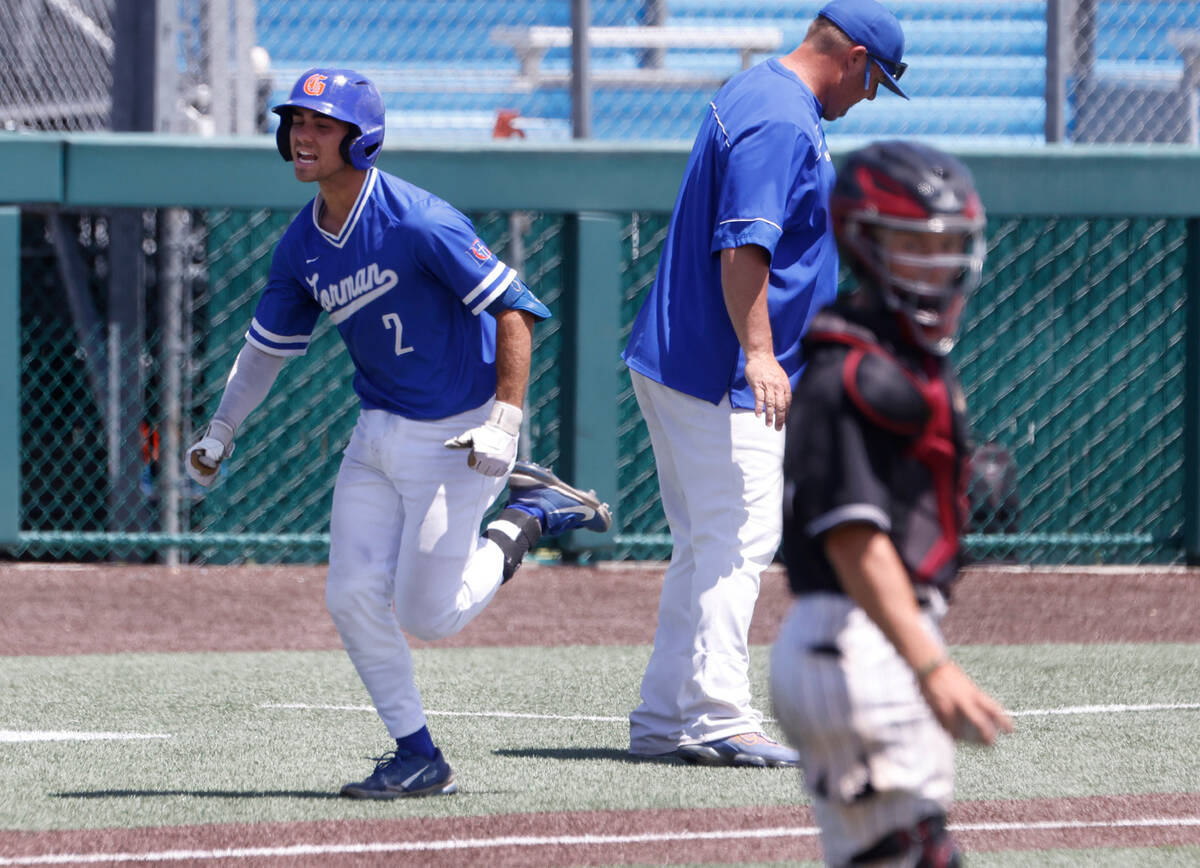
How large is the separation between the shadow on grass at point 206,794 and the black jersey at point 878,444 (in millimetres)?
2158

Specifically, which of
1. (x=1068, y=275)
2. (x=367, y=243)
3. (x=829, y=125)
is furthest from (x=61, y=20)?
(x=367, y=243)

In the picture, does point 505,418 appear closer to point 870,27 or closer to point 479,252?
point 479,252

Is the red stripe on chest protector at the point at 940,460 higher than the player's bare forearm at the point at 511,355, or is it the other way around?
the red stripe on chest protector at the point at 940,460

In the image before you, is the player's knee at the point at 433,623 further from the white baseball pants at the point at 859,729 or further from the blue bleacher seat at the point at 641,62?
the blue bleacher seat at the point at 641,62

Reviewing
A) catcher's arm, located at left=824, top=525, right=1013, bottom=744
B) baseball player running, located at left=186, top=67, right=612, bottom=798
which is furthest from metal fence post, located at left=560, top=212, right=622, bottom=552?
catcher's arm, located at left=824, top=525, right=1013, bottom=744

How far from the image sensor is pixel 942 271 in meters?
2.44

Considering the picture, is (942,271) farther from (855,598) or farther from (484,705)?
(484,705)

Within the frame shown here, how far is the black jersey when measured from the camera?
2.36 meters

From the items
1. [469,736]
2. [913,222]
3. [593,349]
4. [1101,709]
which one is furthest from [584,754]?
[593,349]

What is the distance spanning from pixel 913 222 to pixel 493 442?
6.25 ft

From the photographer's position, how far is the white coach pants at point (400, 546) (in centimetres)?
421

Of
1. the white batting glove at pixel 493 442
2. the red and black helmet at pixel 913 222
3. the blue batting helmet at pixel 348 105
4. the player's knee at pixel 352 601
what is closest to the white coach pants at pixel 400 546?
the player's knee at pixel 352 601

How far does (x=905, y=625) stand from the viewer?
7.64 ft

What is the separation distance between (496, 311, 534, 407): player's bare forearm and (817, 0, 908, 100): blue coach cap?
4.01ft
